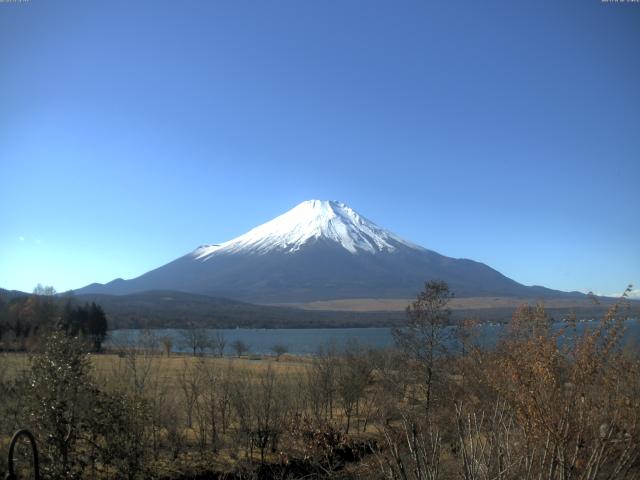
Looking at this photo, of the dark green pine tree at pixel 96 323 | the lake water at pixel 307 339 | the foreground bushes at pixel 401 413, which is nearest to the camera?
the foreground bushes at pixel 401 413

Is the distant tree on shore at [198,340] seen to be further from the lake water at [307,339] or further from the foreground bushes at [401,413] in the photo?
the foreground bushes at [401,413]

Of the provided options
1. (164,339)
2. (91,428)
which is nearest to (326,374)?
(91,428)

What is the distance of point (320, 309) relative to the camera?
636 feet

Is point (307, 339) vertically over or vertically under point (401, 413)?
under

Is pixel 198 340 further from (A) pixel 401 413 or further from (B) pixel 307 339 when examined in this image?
(A) pixel 401 413

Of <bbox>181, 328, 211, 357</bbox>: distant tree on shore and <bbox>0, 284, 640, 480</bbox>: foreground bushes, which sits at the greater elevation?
<bbox>0, 284, 640, 480</bbox>: foreground bushes

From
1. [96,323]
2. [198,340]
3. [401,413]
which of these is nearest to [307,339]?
[198,340]

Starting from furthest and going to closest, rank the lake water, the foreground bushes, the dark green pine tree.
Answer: the dark green pine tree < the lake water < the foreground bushes

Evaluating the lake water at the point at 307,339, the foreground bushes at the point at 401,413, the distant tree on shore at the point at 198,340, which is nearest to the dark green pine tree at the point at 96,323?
the lake water at the point at 307,339

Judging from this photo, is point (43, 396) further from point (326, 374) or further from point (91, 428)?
point (326, 374)

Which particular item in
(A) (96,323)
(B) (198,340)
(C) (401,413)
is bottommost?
(B) (198,340)

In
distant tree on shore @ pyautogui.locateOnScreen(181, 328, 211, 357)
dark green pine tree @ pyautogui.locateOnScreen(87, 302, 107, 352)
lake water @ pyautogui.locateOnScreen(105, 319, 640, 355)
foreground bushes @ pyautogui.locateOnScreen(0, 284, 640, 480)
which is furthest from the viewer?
distant tree on shore @ pyautogui.locateOnScreen(181, 328, 211, 357)

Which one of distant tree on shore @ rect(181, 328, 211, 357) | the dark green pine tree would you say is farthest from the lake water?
distant tree on shore @ rect(181, 328, 211, 357)

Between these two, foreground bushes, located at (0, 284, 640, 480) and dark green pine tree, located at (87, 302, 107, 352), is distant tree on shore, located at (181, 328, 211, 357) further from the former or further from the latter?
foreground bushes, located at (0, 284, 640, 480)
